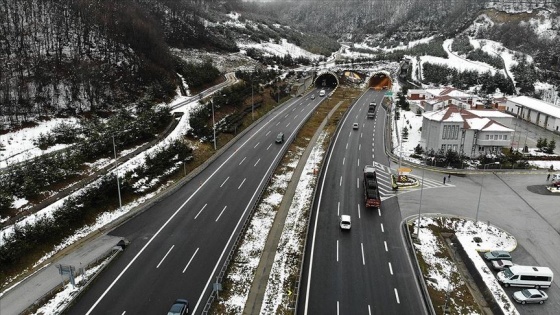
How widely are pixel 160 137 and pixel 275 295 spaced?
36301 millimetres

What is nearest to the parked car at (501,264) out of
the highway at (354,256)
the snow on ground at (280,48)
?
the highway at (354,256)

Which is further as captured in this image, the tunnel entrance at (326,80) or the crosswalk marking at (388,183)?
the tunnel entrance at (326,80)

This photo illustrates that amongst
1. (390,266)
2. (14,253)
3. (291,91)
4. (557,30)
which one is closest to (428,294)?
(390,266)

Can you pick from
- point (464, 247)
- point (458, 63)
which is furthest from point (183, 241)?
point (458, 63)

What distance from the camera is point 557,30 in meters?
141

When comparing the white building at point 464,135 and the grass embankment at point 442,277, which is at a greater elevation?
the white building at point 464,135

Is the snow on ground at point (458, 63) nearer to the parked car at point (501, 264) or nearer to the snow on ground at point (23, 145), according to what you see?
the parked car at point (501, 264)

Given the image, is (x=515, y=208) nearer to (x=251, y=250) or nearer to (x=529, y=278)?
(x=529, y=278)

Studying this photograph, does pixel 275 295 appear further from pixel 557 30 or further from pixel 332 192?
pixel 557 30

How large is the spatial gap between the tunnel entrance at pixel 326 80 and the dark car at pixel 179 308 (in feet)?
353

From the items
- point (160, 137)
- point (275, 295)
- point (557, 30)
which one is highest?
point (557, 30)

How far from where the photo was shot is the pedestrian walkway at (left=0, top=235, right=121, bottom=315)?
93.1ft

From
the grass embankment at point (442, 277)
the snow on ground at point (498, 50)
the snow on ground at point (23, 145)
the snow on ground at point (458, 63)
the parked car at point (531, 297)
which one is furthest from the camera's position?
the snow on ground at point (498, 50)

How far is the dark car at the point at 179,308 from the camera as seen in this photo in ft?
86.9
